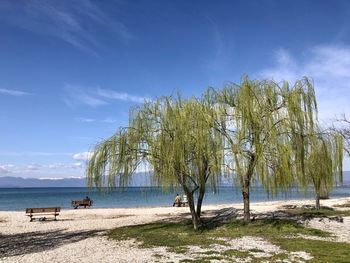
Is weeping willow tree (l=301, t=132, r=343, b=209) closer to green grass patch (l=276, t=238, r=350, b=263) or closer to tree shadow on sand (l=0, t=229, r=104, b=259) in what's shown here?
green grass patch (l=276, t=238, r=350, b=263)

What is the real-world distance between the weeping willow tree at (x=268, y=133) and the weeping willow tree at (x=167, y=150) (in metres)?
0.83

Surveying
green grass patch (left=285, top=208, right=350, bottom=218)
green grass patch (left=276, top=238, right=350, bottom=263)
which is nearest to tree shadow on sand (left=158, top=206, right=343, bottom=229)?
green grass patch (left=285, top=208, right=350, bottom=218)

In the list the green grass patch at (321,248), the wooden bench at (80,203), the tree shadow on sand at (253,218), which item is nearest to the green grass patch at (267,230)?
the tree shadow on sand at (253,218)

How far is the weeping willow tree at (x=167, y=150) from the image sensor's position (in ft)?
51.6

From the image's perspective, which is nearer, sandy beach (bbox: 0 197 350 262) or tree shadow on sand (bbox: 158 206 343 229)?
sandy beach (bbox: 0 197 350 262)

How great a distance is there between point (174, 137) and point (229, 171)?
9.10ft

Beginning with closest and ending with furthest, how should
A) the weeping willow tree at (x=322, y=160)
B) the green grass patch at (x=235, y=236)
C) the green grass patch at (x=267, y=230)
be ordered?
the green grass patch at (x=235, y=236)
the green grass patch at (x=267, y=230)
the weeping willow tree at (x=322, y=160)

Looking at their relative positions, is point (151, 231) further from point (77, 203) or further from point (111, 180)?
point (77, 203)

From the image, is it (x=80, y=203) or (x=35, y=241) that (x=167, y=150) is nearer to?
(x=35, y=241)

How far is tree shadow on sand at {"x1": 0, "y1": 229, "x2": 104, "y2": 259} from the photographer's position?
43.7 feet

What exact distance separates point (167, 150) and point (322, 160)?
939 centimetres

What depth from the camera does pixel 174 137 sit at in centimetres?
1580

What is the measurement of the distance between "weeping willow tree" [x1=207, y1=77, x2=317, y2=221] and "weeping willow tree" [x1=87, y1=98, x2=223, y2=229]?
83cm

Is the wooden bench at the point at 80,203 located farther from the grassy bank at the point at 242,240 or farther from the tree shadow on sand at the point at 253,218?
the grassy bank at the point at 242,240
